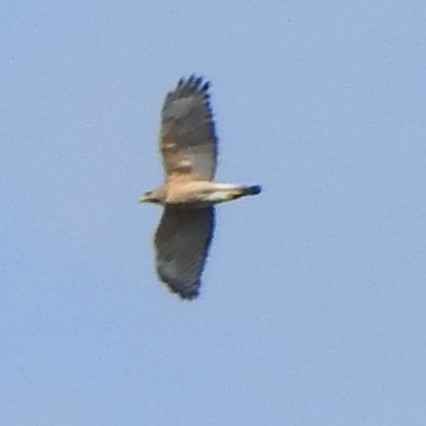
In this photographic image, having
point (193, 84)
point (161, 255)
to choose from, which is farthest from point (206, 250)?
point (193, 84)

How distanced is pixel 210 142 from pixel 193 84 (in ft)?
2.48

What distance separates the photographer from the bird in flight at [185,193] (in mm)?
21656

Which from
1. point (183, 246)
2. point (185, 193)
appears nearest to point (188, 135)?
point (185, 193)

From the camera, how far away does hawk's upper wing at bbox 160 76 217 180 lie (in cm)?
2164

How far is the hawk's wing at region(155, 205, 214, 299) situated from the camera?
71.2 feet

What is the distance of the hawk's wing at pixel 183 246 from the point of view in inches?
854

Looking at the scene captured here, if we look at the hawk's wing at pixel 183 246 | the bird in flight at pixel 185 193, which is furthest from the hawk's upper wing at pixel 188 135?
the hawk's wing at pixel 183 246

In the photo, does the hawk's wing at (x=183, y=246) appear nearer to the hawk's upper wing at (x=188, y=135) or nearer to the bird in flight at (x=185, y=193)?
the bird in flight at (x=185, y=193)

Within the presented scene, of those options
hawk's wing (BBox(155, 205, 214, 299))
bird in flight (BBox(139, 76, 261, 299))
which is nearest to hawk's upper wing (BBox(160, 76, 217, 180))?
bird in flight (BBox(139, 76, 261, 299))

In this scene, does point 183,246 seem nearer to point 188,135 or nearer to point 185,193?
point 185,193

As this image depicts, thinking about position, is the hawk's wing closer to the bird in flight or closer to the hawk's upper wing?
the bird in flight

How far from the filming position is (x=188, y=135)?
2177cm

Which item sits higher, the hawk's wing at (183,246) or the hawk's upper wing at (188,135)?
the hawk's upper wing at (188,135)

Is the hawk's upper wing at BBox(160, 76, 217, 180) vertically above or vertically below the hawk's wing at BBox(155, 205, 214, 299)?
above
